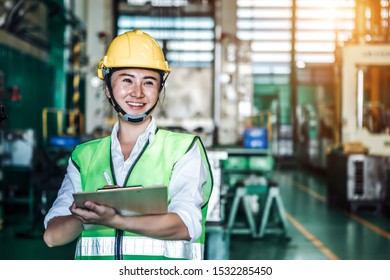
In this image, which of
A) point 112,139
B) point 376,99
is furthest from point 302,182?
point 112,139

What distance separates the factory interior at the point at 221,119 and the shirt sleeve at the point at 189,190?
3.43m

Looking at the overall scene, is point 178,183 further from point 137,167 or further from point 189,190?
point 137,167

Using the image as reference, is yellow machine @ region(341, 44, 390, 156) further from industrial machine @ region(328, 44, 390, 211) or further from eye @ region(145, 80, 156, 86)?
eye @ region(145, 80, 156, 86)

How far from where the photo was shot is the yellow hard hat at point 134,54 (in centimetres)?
258

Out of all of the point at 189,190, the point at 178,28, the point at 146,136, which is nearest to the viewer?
the point at 189,190

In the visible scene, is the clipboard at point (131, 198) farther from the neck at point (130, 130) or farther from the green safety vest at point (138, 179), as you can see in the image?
the neck at point (130, 130)

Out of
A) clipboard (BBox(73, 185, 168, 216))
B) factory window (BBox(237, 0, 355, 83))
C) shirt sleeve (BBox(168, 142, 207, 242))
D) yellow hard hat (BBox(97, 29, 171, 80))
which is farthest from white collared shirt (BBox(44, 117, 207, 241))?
factory window (BBox(237, 0, 355, 83))

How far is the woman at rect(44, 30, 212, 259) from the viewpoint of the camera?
2.52 m

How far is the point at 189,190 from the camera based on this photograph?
8.35ft

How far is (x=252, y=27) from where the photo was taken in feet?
108

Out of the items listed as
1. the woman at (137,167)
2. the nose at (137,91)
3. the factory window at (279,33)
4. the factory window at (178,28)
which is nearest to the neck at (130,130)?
the woman at (137,167)

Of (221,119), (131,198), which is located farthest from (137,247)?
(221,119)

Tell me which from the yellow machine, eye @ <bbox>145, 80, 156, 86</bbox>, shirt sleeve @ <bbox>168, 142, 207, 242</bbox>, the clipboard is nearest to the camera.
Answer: the clipboard

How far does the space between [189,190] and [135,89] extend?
1.39 feet
